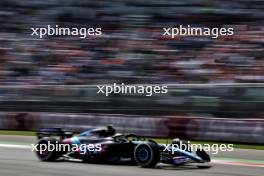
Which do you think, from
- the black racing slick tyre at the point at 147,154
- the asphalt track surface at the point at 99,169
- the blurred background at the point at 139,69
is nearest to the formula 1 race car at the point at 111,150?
the black racing slick tyre at the point at 147,154

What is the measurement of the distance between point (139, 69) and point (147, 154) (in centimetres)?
782

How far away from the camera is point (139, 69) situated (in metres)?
16.4

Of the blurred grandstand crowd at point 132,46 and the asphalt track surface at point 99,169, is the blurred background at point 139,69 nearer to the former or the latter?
the blurred grandstand crowd at point 132,46

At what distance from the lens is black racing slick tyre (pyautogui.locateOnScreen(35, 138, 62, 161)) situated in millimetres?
9938

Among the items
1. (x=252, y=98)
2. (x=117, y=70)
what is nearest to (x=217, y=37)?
(x=117, y=70)

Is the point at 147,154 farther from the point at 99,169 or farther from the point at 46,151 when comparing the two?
the point at 46,151

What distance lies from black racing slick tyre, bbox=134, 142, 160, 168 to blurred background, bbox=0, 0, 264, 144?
447 centimetres

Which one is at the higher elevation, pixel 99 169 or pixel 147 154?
pixel 147 154

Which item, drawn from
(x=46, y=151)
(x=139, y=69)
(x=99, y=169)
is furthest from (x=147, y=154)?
(x=139, y=69)

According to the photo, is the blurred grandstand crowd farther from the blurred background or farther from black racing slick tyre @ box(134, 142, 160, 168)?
black racing slick tyre @ box(134, 142, 160, 168)

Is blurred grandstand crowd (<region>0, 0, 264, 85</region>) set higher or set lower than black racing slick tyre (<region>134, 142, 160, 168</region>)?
higher

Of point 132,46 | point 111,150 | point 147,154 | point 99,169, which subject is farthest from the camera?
point 132,46

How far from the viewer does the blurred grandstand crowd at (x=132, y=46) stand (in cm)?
1534

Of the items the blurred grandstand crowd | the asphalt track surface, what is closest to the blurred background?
the blurred grandstand crowd
